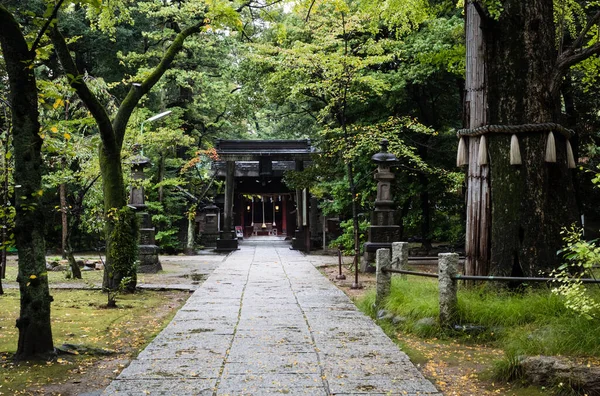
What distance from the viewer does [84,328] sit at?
6.61m

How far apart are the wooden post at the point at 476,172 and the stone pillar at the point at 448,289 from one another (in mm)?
1180

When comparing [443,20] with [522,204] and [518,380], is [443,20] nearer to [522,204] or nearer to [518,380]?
[522,204]

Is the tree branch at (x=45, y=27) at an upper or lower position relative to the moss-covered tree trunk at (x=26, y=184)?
upper

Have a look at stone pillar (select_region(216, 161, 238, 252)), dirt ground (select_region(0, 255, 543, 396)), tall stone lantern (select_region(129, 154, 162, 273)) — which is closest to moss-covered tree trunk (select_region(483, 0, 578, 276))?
dirt ground (select_region(0, 255, 543, 396))

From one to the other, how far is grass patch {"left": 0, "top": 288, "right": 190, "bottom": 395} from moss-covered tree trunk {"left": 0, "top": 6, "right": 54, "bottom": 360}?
31 centimetres

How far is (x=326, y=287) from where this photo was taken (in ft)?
34.6

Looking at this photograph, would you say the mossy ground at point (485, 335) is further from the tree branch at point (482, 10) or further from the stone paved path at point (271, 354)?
the tree branch at point (482, 10)

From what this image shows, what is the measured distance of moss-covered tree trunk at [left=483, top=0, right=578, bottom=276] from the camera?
6520mm

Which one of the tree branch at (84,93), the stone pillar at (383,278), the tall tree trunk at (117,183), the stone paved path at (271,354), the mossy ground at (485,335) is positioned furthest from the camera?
the tall tree trunk at (117,183)

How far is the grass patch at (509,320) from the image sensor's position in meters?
4.39

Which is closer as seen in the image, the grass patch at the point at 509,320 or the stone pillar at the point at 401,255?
the grass patch at the point at 509,320

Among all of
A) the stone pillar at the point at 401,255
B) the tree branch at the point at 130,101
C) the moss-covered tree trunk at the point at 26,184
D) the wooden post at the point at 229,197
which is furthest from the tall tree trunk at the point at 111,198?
the wooden post at the point at 229,197

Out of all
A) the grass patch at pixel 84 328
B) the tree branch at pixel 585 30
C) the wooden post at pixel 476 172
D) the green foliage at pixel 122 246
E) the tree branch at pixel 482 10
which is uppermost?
the tree branch at pixel 482 10

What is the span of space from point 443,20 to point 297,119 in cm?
1732
